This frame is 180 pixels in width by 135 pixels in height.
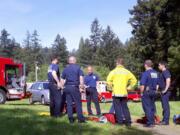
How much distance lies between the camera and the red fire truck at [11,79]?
30172 mm

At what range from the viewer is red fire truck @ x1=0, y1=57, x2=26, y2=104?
3017 centimetres

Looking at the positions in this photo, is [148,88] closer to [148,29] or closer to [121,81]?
[121,81]

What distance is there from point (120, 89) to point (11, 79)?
1831cm

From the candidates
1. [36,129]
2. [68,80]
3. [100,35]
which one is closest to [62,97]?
[68,80]

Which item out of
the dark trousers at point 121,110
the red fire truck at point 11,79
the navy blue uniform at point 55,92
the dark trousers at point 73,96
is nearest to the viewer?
the dark trousers at point 73,96

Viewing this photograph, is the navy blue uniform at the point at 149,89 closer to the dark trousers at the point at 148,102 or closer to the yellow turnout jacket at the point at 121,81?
the dark trousers at the point at 148,102

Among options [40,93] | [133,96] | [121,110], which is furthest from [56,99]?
[133,96]

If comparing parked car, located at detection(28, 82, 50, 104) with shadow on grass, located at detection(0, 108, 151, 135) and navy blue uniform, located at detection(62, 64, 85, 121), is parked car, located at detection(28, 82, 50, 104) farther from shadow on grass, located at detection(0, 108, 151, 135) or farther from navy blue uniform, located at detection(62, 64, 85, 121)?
shadow on grass, located at detection(0, 108, 151, 135)

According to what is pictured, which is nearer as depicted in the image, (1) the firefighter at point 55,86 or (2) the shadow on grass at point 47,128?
(2) the shadow on grass at point 47,128

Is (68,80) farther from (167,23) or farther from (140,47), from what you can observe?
→ (140,47)

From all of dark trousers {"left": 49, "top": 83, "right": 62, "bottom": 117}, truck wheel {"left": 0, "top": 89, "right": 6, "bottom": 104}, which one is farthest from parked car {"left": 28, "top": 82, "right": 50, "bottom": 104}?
dark trousers {"left": 49, "top": 83, "right": 62, "bottom": 117}

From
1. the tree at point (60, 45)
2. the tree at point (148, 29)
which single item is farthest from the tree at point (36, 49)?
the tree at point (148, 29)

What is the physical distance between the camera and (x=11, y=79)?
104 ft

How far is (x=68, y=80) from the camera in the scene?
13680 millimetres
